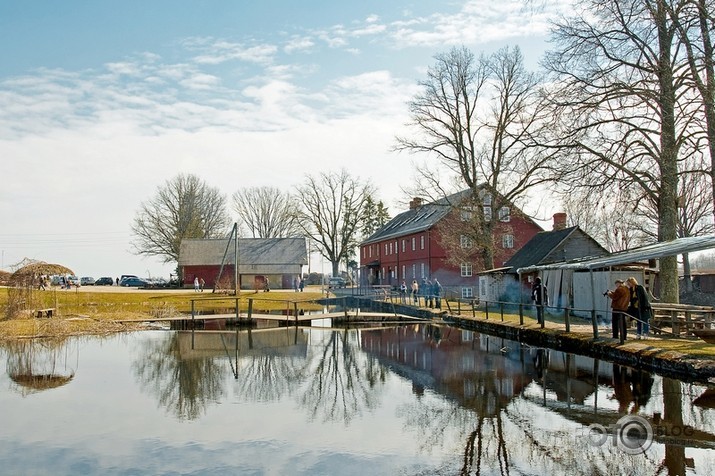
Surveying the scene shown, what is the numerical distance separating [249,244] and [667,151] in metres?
57.0

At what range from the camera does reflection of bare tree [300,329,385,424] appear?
489 inches

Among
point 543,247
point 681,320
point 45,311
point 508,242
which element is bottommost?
point 681,320

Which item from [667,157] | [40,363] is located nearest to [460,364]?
[667,157]

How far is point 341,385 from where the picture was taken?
1520cm

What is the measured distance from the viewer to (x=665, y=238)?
22.5m

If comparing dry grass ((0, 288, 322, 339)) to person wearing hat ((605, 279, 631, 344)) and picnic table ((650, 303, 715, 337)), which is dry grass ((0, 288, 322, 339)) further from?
picnic table ((650, 303, 715, 337))

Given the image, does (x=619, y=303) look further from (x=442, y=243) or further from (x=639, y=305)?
(x=442, y=243)

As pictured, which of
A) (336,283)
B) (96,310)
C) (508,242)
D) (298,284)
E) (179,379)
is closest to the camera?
(179,379)

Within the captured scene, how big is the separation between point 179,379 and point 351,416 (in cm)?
607

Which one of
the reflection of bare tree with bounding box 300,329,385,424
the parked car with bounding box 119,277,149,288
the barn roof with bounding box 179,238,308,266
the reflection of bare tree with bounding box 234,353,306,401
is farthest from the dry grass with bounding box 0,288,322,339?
the parked car with bounding box 119,277,149,288

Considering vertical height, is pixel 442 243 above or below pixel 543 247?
above

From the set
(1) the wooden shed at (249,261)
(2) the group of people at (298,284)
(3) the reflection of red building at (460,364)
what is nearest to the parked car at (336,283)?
(2) the group of people at (298,284)

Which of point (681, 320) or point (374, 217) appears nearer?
point (681, 320)

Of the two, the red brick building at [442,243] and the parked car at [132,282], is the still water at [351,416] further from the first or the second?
the parked car at [132,282]
